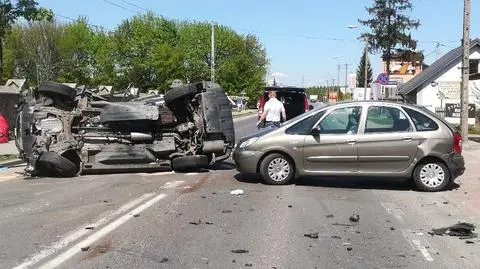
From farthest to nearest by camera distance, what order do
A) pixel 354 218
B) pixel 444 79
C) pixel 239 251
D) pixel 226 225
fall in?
pixel 444 79 → pixel 354 218 → pixel 226 225 → pixel 239 251

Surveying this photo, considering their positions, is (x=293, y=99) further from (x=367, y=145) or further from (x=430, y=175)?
(x=430, y=175)

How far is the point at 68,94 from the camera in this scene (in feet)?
44.8

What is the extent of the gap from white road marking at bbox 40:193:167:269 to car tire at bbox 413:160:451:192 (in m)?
4.66

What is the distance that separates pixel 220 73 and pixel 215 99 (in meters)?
68.0

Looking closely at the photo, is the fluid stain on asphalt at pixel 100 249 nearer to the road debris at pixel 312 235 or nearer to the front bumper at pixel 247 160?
the road debris at pixel 312 235

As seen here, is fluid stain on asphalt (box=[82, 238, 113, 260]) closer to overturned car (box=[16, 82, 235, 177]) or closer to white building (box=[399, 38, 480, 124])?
overturned car (box=[16, 82, 235, 177])

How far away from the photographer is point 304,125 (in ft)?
37.7

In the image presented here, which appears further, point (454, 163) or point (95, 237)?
point (454, 163)

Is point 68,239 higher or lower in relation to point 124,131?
lower

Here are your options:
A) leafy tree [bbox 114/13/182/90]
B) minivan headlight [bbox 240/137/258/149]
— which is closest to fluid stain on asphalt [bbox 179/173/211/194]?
minivan headlight [bbox 240/137/258/149]

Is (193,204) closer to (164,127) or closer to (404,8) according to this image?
(164,127)

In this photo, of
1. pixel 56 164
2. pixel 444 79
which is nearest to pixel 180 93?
pixel 56 164

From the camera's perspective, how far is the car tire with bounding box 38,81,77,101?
13.5 m

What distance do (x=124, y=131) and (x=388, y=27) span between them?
197ft
